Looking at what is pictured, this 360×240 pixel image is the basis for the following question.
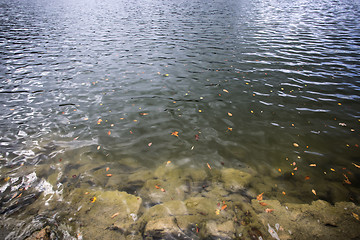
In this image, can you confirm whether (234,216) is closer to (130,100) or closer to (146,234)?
(146,234)

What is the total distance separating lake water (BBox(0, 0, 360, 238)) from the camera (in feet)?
16.9

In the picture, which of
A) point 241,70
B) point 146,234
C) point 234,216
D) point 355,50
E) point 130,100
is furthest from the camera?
point 355,50

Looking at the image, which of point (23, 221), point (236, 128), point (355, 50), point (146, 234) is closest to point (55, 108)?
point (23, 221)

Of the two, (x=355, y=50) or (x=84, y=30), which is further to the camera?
(x=84, y=30)

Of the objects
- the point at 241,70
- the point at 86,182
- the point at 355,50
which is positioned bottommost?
the point at 86,182

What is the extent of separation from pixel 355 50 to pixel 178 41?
1507 centimetres

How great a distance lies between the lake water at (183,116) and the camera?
202 inches

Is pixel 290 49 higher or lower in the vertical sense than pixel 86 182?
higher

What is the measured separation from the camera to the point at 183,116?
7605mm

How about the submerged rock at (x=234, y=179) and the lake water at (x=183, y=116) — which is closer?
the submerged rock at (x=234, y=179)

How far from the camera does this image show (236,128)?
687 centimetres

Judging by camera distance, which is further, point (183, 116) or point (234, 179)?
point (183, 116)

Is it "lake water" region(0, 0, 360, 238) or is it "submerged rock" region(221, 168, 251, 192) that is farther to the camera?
"lake water" region(0, 0, 360, 238)

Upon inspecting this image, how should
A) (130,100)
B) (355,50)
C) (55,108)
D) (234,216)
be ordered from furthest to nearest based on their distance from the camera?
(355,50), (130,100), (55,108), (234,216)
